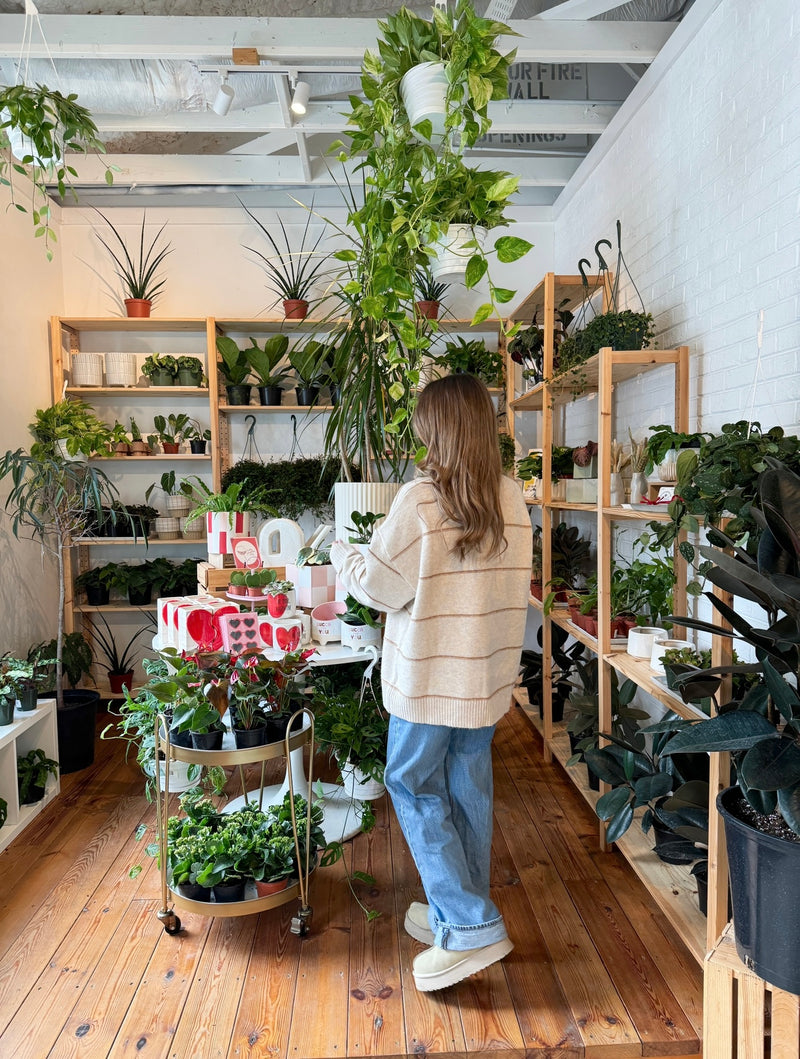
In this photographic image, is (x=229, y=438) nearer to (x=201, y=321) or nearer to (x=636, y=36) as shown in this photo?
(x=201, y=321)

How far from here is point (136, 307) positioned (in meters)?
4.32

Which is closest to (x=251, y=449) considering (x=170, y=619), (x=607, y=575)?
(x=170, y=619)

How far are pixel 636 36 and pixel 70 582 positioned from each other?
373 cm

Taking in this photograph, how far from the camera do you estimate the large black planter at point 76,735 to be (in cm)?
346

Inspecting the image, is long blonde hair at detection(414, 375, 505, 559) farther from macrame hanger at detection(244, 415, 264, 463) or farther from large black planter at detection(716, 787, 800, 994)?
macrame hanger at detection(244, 415, 264, 463)

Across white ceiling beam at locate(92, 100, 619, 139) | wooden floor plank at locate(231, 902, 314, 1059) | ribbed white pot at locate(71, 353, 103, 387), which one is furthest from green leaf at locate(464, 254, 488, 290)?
ribbed white pot at locate(71, 353, 103, 387)

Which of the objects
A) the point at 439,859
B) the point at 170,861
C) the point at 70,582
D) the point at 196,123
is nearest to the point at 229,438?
the point at 70,582

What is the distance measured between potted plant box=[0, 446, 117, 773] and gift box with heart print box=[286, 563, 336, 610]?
123 centimetres

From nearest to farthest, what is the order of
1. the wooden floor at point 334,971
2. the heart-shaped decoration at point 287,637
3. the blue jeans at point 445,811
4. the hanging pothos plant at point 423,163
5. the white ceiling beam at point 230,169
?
the hanging pothos plant at point 423,163 → the wooden floor at point 334,971 → the blue jeans at point 445,811 → the heart-shaped decoration at point 287,637 → the white ceiling beam at point 230,169

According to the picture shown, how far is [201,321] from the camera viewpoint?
4.36 metres

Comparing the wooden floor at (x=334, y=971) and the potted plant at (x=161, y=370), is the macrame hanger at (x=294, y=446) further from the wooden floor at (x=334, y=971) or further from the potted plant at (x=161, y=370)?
the wooden floor at (x=334, y=971)

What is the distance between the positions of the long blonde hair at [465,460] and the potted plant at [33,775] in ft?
7.22

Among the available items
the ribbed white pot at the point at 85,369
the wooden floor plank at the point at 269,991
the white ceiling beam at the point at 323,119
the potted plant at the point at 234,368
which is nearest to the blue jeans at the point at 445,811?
the wooden floor plank at the point at 269,991

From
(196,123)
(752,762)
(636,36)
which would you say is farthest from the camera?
(196,123)
